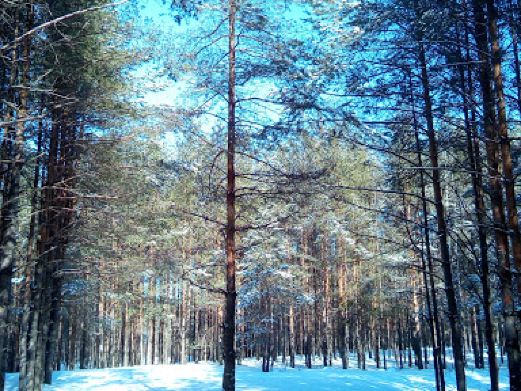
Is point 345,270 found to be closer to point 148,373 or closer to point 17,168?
point 148,373

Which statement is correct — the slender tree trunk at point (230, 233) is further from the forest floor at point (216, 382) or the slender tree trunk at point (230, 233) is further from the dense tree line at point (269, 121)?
the forest floor at point (216, 382)

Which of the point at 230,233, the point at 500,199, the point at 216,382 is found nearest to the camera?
the point at 500,199

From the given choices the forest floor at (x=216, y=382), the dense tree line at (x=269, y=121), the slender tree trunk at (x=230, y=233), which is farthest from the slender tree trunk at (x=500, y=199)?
the forest floor at (x=216, y=382)

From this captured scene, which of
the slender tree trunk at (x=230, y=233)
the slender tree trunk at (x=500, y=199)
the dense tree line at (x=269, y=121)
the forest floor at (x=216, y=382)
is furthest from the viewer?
the forest floor at (x=216, y=382)

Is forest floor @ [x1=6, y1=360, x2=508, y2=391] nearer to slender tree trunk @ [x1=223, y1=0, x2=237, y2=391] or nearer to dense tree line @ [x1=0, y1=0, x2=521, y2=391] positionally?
dense tree line @ [x1=0, y1=0, x2=521, y2=391]

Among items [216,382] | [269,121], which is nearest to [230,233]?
[269,121]

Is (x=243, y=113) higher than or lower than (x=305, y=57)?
lower

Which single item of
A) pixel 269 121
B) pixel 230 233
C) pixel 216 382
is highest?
pixel 269 121

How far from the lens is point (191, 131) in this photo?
995 cm

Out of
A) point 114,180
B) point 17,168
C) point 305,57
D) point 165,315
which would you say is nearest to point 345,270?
point 165,315

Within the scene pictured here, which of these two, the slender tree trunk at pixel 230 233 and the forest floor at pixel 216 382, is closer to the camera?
the slender tree trunk at pixel 230 233

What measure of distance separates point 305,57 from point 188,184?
448 centimetres

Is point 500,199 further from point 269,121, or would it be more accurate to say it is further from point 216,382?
point 216,382

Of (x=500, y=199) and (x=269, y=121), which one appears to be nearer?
(x=500, y=199)
